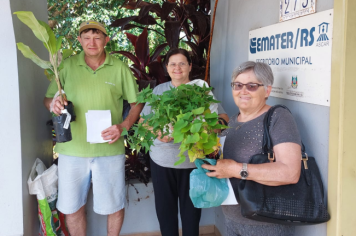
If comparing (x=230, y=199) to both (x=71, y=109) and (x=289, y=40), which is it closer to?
(x=289, y=40)

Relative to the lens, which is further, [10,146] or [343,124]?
[10,146]

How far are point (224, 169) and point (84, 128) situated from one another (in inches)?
47.1

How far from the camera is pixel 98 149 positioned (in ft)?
7.34

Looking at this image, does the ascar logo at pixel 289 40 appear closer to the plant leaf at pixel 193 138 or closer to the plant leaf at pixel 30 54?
the plant leaf at pixel 193 138

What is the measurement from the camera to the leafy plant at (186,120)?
126 centimetres

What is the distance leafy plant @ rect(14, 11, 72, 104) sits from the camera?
1.89 metres

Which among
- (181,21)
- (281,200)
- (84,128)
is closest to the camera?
(281,200)

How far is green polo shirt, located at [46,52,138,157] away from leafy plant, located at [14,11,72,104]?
0.39 feet

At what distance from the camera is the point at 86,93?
2197mm

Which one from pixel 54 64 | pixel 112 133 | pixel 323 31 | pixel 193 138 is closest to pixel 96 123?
pixel 112 133

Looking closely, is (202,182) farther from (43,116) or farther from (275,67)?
(43,116)

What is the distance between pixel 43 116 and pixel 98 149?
757 mm

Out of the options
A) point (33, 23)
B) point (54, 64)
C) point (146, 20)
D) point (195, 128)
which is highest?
point (146, 20)

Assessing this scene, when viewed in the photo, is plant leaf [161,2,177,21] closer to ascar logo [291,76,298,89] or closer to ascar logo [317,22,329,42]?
ascar logo [291,76,298,89]
